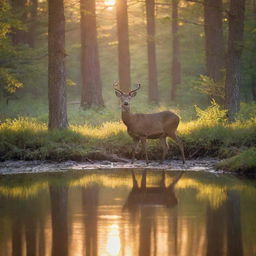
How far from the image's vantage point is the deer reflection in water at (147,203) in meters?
8.42

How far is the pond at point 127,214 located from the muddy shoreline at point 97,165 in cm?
63

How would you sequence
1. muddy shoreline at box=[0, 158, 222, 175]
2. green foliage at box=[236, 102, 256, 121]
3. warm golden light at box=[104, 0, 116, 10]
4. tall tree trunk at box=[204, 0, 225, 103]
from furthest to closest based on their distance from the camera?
1. warm golden light at box=[104, 0, 116, 10]
2. tall tree trunk at box=[204, 0, 225, 103]
3. green foliage at box=[236, 102, 256, 121]
4. muddy shoreline at box=[0, 158, 222, 175]

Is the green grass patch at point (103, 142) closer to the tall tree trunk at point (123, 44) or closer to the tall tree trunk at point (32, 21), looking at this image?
the tall tree trunk at point (123, 44)

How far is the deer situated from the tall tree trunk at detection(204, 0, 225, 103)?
264 inches

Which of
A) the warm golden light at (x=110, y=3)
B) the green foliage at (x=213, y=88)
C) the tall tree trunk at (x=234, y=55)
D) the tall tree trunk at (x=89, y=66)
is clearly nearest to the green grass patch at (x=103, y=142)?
the tall tree trunk at (x=234, y=55)

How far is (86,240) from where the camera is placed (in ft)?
27.7

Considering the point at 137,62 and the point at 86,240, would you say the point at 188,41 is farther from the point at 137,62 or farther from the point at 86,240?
the point at 86,240

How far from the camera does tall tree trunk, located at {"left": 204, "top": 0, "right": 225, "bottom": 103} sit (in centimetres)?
2244

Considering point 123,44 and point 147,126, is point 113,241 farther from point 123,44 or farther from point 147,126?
point 123,44

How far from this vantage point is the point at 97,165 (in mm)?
15906

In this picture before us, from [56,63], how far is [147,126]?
3382 millimetres

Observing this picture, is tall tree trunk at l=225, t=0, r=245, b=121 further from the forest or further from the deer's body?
the deer's body

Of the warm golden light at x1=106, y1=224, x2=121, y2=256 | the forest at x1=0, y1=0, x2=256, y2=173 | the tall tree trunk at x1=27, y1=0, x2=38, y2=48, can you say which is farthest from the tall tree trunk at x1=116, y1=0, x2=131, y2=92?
the warm golden light at x1=106, y1=224, x2=121, y2=256

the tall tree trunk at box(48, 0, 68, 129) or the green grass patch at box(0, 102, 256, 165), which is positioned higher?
the tall tree trunk at box(48, 0, 68, 129)
